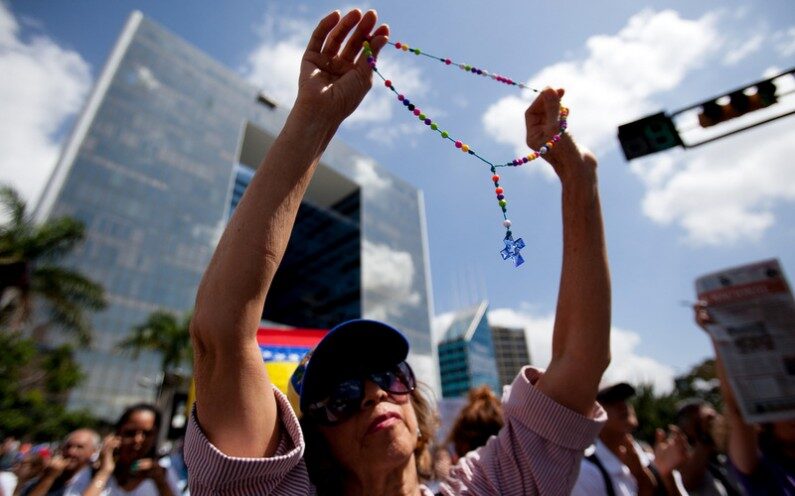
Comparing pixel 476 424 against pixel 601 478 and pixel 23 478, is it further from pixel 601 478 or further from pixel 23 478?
pixel 23 478

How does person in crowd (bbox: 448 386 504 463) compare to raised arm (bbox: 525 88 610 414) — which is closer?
raised arm (bbox: 525 88 610 414)

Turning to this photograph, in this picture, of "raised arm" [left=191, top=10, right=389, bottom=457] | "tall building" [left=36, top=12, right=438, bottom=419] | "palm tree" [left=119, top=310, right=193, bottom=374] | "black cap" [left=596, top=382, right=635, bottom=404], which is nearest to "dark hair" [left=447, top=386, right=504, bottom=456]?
"black cap" [left=596, top=382, right=635, bottom=404]

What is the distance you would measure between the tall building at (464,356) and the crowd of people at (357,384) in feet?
201

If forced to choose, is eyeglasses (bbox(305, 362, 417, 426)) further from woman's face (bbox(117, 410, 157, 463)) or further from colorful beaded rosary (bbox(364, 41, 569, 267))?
woman's face (bbox(117, 410, 157, 463))

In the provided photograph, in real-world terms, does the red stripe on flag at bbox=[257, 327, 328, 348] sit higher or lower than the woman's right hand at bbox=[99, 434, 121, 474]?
higher

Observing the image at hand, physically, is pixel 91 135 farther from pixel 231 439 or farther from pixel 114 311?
pixel 231 439

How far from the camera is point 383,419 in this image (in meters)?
1.50

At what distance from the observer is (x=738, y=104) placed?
17.8ft

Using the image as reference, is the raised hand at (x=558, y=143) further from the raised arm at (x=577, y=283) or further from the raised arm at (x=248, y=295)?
the raised arm at (x=248, y=295)

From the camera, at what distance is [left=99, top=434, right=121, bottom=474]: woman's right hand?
11.2ft

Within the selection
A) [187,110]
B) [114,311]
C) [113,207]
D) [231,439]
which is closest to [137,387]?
[114,311]

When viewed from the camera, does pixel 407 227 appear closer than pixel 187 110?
No

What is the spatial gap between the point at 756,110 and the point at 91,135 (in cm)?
4508

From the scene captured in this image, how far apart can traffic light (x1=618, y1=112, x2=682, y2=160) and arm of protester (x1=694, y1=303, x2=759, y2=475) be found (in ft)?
9.98
